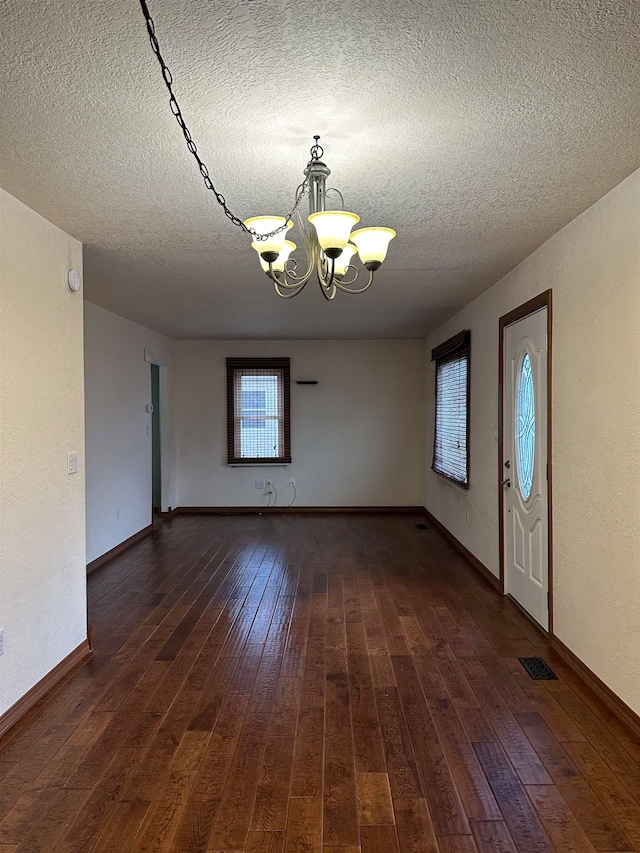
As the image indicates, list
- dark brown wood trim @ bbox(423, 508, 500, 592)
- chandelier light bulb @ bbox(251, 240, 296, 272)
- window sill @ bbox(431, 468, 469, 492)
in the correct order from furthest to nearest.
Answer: window sill @ bbox(431, 468, 469, 492) → dark brown wood trim @ bbox(423, 508, 500, 592) → chandelier light bulb @ bbox(251, 240, 296, 272)

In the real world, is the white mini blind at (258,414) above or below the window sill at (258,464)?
above

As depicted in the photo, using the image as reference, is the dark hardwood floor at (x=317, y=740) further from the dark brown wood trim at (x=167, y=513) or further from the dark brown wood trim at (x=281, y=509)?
the dark brown wood trim at (x=281, y=509)

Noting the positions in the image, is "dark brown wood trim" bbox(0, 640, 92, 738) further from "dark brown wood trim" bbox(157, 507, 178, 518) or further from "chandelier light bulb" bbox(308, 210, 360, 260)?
"dark brown wood trim" bbox(157, 507, 178, 518)

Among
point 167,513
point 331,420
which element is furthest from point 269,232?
point 167,513

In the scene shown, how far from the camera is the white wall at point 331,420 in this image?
775 cm

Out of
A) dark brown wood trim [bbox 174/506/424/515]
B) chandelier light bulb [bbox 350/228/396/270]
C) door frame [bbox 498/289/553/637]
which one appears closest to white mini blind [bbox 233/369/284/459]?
→ dark brown wood trim [bbox 174/506/424/515]

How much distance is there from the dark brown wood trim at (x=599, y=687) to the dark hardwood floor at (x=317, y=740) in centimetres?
5

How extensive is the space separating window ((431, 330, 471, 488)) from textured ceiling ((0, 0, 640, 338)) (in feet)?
7.12

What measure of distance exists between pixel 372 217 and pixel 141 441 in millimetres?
4259

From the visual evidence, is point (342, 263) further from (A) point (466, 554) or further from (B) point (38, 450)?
(A) point (466, 554)

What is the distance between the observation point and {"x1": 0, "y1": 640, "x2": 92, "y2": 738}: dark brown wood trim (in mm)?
2442

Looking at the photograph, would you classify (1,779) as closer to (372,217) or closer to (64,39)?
(64,39)

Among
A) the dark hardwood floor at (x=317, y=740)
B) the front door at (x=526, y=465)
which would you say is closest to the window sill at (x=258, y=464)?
the dark hardwood floor at (x=317, y=740)

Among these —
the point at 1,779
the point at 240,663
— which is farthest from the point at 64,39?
the point at 240,663
